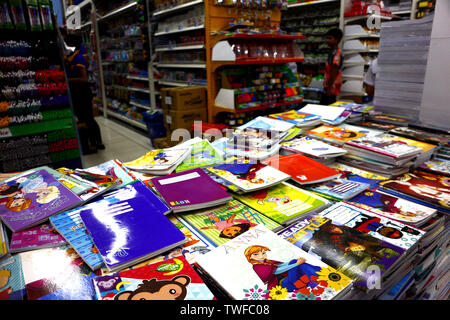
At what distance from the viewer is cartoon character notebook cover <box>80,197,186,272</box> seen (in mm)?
831

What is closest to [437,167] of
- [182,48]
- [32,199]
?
[32,199]

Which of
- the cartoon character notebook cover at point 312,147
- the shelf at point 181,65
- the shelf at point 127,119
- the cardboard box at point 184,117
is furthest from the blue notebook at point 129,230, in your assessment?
the shelf at point 127,119

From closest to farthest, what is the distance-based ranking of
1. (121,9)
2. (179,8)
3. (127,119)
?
(179,8) → (121,9) → (127,119)

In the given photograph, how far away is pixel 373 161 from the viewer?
59.8 inches

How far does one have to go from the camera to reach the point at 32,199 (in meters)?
1.12

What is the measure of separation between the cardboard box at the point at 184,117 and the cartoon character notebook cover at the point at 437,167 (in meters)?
3.07

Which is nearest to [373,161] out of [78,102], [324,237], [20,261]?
[324,237]

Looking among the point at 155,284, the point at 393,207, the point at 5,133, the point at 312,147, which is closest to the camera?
the point at 155,284

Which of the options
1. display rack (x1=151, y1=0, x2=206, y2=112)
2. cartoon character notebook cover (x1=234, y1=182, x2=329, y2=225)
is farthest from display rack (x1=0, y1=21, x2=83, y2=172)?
cartoon character notebook cover (x1=234, y1=182, x2=329, y2=225)

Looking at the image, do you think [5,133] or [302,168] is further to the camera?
[5,133]

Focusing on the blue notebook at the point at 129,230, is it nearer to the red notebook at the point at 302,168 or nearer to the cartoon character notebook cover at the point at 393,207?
the red notebook at the point at 302,168

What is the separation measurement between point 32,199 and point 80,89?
13.3 ft

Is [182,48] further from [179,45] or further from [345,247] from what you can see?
[345,247]

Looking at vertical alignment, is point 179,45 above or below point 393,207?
above
